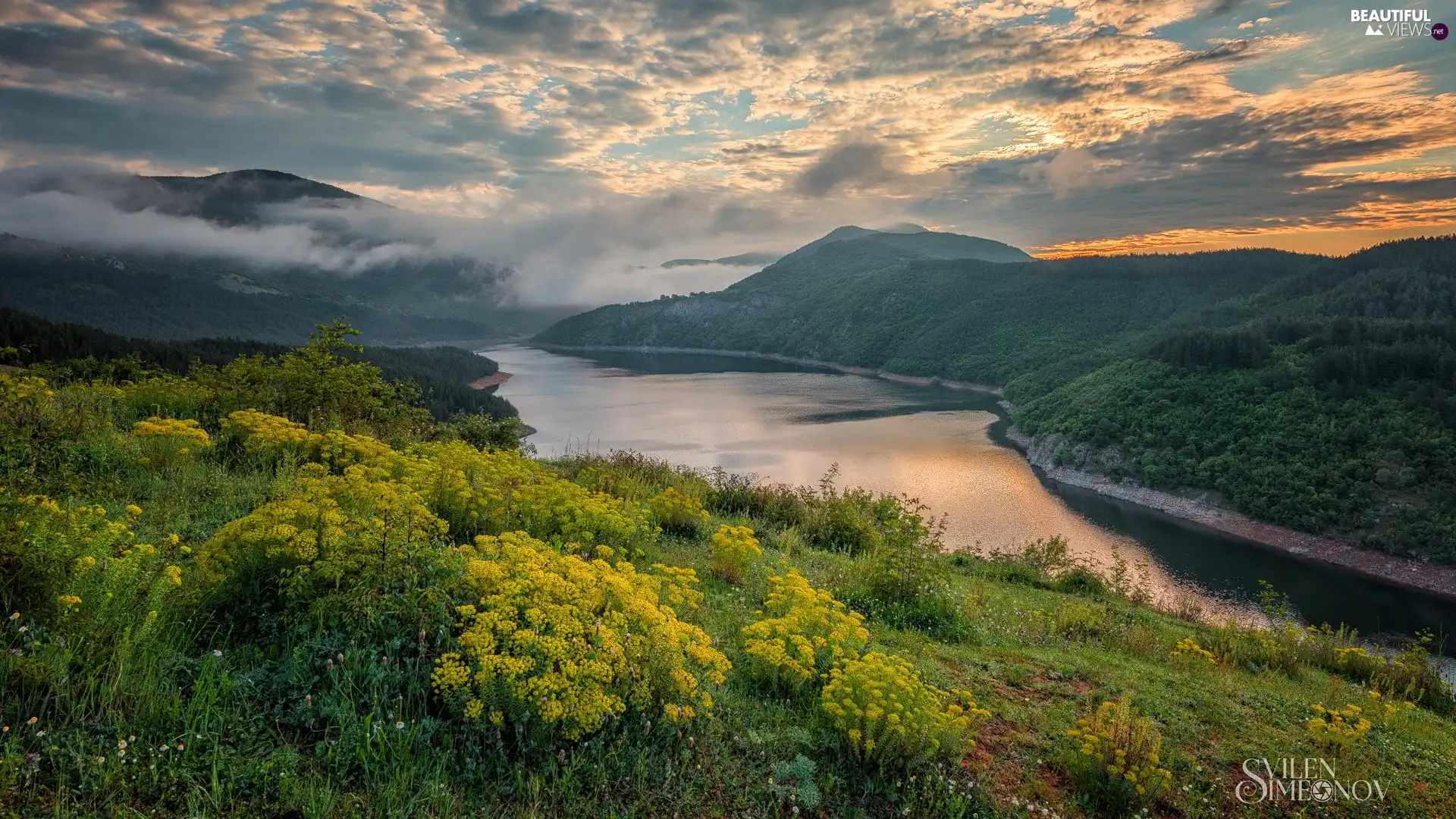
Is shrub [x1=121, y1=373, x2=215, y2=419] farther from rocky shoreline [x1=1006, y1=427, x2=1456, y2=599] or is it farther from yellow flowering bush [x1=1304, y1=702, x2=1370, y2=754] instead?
rocky shoreline [x1=1006, y1=427, x2=1456, y2=599]

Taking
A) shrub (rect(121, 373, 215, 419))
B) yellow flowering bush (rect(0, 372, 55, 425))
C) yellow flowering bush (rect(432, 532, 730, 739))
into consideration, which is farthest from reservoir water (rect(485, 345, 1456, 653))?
yellow flowering bush (rect(432, 532, 730, 739))

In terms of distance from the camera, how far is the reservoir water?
34.8 m

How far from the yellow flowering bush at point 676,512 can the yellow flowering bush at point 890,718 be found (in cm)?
517

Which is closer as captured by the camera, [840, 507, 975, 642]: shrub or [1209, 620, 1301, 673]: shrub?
[840, 507, 975, 642]: shrub

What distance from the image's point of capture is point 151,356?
48.1 meters

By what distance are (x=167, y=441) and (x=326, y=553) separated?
5301 millimetres

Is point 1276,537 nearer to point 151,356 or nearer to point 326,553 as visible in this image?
point 326,553

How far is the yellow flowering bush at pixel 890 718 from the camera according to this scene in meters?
4.17

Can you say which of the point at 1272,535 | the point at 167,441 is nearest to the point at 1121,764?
the point at 167,441

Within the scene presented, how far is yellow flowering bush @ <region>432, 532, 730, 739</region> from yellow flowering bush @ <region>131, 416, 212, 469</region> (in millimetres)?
5269


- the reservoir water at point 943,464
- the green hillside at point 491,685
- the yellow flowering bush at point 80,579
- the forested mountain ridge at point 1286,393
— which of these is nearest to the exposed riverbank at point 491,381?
the reservoir water at point 943,464

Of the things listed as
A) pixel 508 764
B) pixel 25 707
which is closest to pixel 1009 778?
pixel 508 764

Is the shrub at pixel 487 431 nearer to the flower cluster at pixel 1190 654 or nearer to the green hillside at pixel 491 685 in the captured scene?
the green hillside at pixel 491 685

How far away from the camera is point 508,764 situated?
350 centimetres
